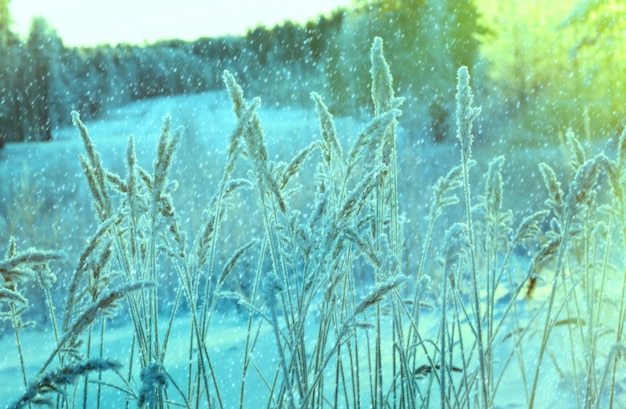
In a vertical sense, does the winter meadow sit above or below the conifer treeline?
below

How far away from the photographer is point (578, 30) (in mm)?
6035

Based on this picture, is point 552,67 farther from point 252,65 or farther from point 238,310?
point 238,310

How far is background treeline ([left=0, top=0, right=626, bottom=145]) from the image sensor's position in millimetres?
6512

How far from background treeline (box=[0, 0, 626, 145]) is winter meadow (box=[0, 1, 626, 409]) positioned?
3.2 inches

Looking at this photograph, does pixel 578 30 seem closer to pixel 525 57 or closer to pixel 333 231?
pixel 525 57

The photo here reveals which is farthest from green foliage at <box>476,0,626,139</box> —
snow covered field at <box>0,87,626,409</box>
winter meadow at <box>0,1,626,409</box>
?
snow covered field at <box>0,87,626,409</box>

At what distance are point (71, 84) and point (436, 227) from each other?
4830mm

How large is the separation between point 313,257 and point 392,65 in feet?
23.5

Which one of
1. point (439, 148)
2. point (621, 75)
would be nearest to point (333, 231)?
point (439, 148)

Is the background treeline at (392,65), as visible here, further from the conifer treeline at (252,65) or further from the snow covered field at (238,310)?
the snow covered field at (238,310)

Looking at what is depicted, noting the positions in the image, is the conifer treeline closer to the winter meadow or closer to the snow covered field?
the winter meadow

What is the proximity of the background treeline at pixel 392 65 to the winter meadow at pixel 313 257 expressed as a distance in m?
0.08

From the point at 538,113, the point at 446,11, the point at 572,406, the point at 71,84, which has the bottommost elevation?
the point at 572,406

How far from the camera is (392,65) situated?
756 cm
